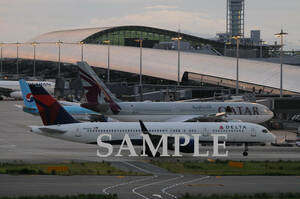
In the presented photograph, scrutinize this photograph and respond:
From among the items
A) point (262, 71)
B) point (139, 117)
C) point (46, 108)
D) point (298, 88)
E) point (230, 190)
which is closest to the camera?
point (230, 190)

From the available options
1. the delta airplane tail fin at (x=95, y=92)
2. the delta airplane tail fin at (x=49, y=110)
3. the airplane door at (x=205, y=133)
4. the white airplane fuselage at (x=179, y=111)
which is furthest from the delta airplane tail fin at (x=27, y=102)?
the airplane door at (x=205, y=133)

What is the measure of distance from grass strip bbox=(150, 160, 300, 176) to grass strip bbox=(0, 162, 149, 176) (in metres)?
3.98

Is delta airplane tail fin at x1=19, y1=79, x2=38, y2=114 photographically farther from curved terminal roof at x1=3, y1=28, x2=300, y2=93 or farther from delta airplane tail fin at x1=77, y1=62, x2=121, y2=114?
curved terminal roof at x1=3, y1=28, x2=300, y2=93

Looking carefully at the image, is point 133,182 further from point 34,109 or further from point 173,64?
point 173,64

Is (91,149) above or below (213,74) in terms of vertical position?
below

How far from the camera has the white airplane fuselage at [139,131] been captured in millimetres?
52062

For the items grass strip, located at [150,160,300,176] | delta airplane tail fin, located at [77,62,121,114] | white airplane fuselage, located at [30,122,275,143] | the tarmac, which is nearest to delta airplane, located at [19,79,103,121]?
delta airplane tail fin, located at [77,62,121,114]

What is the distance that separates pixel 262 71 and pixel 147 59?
34.9 meters

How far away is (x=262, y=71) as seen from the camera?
118250mm

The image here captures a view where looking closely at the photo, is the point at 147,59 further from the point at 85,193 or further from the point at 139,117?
the point at 85,193

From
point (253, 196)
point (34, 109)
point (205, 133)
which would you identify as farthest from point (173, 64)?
point (253, 196)

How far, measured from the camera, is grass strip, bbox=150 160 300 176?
42156 mm

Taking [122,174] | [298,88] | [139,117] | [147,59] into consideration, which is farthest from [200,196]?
[147,59]

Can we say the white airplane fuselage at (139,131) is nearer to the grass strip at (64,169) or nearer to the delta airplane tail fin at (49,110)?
the delta airplane tail fin at (49,110)
